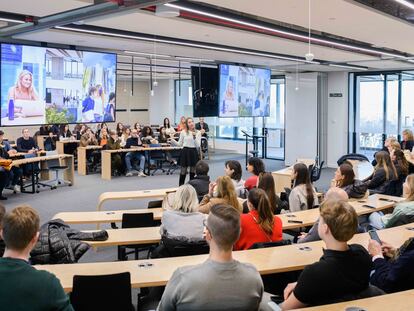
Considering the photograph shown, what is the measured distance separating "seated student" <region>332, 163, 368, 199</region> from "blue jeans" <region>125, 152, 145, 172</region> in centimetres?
848

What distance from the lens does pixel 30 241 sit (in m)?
2.48

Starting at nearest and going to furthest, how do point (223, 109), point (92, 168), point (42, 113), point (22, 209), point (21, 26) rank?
1. point (22, 209)
2. point (21, 26)
3. point (42, 113)
4. point (223, 109)
5. point (92, 168)

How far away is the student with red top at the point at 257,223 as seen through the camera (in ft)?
14.3

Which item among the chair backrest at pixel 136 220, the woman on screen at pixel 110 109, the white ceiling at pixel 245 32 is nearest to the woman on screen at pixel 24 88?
the white ceiling at pixel 245 32

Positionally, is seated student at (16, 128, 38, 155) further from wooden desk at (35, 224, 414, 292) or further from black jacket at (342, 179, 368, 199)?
wooden desk at (35, 224, 414, 292)

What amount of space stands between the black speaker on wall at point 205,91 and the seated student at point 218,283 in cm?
982

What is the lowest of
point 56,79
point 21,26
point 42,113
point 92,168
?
point 92,168

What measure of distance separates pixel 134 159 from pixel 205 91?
352 centimetres

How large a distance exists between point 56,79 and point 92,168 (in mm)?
6824

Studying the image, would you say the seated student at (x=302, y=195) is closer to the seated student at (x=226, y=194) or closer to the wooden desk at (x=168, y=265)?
the seated student at (x=226, y=194)

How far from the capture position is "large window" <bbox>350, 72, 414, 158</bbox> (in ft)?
52.4

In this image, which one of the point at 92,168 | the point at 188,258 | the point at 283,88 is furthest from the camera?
the point at 283,88

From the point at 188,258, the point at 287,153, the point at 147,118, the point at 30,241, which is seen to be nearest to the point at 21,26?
the point at 188,258

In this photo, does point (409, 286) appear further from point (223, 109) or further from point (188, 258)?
point (223, 109)
